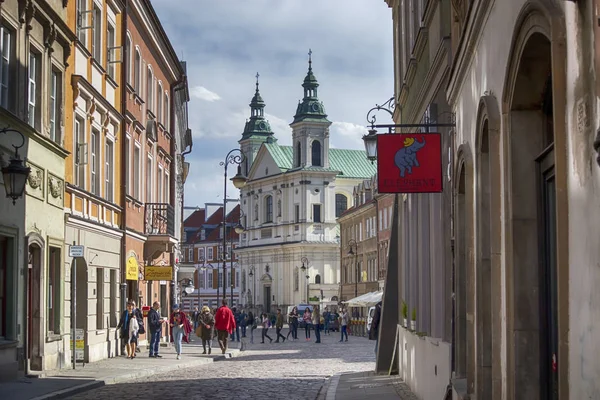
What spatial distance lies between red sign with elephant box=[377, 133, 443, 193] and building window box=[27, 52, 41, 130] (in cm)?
969

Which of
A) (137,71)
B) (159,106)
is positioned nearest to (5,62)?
(137,71)

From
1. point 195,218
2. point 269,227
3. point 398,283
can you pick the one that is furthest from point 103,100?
point 195,218

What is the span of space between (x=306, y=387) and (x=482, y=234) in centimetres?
1284

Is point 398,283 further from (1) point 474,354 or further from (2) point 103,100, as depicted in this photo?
(1) point 474,354

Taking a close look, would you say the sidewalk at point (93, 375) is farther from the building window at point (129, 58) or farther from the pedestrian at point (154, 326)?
the building window at point (129, 58)

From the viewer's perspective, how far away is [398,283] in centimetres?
2370

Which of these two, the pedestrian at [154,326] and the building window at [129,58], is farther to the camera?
the building window at [129,58]

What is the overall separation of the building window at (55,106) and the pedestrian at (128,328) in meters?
7.06

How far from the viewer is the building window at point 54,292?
78.5ft

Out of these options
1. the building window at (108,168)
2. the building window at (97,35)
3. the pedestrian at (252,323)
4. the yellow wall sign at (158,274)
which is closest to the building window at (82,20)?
the building window at (97,35)

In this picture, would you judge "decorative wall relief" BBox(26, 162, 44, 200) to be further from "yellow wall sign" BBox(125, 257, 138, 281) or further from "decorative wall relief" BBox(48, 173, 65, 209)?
"yellow wall sign" BBox(125, 257, 138, 281)

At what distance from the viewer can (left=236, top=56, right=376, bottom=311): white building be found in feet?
379

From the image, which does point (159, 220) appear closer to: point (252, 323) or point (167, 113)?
point (167, 113)

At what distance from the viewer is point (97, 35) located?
29.2 m
